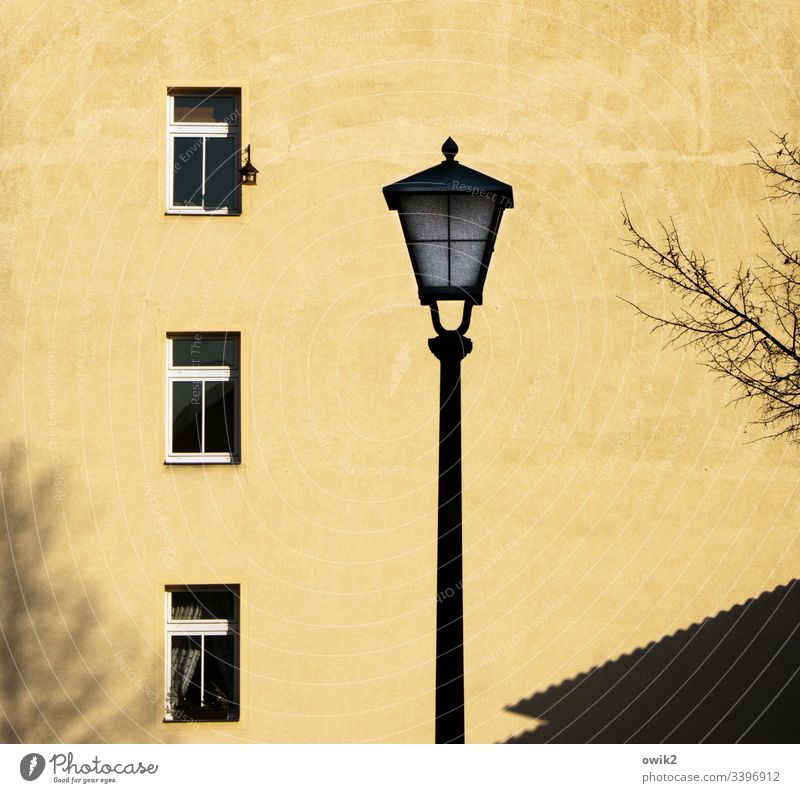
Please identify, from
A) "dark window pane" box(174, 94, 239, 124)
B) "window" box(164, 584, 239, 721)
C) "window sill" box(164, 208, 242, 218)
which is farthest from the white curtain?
"dark window pane" box(174, 94, 239, 124)

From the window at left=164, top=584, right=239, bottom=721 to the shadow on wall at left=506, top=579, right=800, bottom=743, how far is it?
2777mm

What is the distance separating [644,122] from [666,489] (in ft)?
12.2

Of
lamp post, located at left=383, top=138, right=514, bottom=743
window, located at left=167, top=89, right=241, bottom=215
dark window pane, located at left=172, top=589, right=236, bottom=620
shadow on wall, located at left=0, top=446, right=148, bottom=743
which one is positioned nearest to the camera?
lamp post, located at left=383, top=138, right=514, bottom=743

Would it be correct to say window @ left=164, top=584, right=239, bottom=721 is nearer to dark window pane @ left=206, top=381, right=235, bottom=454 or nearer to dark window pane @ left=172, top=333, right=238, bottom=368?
dark window pane @ left=206, top=381, right=235, bottom=454

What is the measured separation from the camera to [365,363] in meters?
13.8

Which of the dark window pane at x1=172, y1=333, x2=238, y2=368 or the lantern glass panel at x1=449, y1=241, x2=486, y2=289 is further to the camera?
the dark window pane at x1=172, y1=333, x2=238, y2=368

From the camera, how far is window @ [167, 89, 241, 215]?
14023mm

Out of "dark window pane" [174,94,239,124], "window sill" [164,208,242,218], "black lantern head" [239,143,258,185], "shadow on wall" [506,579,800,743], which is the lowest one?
"shadow on wall" [506,579,800,743]

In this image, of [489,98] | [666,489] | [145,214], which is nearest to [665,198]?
[489,98]

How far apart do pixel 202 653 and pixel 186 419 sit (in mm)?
2286

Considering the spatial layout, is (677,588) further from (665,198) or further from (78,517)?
(78,517)

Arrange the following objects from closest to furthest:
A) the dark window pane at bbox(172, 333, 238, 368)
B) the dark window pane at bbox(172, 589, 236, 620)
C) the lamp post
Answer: the lamp post
the dark window pane at bbox(172, 589, 236, 620)
the dark window pane at bbox(172, 333, 238, 368)

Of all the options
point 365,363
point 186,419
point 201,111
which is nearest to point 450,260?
point 365,363

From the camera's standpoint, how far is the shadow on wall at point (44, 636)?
43.6 ft
